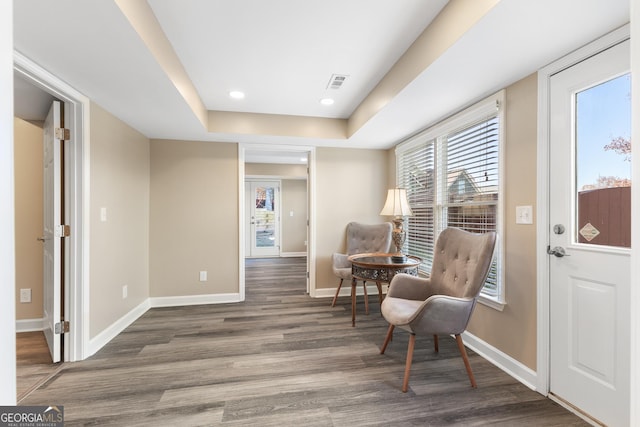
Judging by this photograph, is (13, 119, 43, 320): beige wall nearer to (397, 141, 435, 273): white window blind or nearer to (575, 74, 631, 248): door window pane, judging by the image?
(397, 141, 435, 273): white window blind

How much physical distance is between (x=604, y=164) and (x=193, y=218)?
3.75 metres

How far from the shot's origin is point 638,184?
695mm

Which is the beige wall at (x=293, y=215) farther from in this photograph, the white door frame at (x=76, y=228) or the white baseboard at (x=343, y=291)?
the white door frame at (x=76, y=228)

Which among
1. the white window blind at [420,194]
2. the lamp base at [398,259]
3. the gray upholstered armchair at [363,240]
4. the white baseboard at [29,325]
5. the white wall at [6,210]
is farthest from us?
the gray upholstered armchair at [363,240]

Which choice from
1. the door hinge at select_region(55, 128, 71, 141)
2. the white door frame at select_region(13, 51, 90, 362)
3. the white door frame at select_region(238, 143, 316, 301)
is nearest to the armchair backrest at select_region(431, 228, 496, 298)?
the white door frame at select_region(238, 143, 316, 301)

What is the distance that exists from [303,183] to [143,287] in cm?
454

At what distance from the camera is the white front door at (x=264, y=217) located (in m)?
6.84

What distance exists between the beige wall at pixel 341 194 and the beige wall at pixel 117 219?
2123 mm

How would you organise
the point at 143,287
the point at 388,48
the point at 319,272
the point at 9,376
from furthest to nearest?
1. the point at 319,272
2. the point at 143,287
3. the point at 388,48
4. the point at 9,376

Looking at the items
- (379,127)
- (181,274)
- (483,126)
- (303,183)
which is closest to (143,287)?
(181,274)

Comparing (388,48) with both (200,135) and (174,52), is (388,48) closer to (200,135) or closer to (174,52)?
(174,52)

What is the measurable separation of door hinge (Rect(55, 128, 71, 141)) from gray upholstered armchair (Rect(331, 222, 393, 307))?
2816mm

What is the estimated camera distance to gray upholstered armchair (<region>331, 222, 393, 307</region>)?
3500 mm

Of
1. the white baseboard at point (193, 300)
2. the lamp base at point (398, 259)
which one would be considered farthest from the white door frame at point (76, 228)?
the lamp base at point (398, 259)
